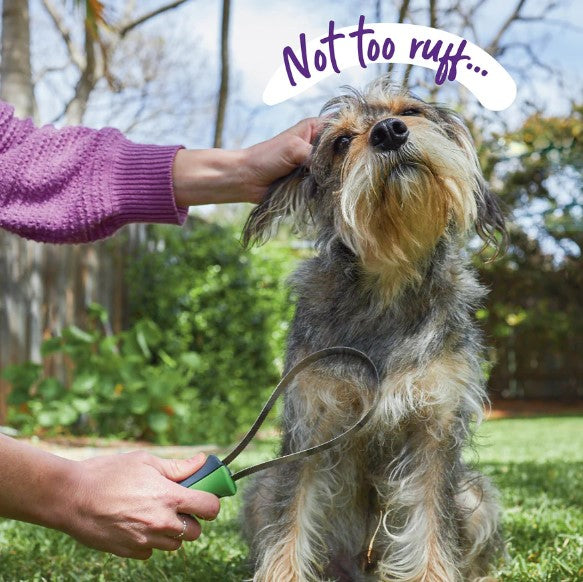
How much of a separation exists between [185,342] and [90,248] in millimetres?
1649

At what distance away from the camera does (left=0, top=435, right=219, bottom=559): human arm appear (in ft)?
6.68

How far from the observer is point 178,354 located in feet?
30.9

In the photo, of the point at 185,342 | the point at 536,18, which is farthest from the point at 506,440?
the point at 536,18

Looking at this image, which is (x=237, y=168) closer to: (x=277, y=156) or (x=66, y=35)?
(x=277, y=156)

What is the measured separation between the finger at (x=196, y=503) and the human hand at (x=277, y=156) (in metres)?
1.42

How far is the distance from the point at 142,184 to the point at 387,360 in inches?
48.1

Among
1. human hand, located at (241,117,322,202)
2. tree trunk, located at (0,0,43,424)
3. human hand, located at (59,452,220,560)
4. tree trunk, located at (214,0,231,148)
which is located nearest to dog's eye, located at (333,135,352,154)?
human hand, located at (241,117,322,202)

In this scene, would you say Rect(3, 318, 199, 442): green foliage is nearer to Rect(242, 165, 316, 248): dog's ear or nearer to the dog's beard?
Rect(242, 165, 316, 248): dog's ear

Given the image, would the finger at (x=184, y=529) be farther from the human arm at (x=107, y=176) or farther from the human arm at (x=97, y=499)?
the human arm at (x=107, y=176)

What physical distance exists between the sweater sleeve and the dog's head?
0.47 m

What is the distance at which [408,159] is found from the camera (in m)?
2.76

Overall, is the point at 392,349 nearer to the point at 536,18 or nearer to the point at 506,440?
the point at 506,440

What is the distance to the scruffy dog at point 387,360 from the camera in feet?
9.02

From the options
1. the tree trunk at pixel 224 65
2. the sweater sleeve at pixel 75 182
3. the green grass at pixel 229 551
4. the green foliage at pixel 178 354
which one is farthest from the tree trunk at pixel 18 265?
the sweater sleeve at pixel 75 182
